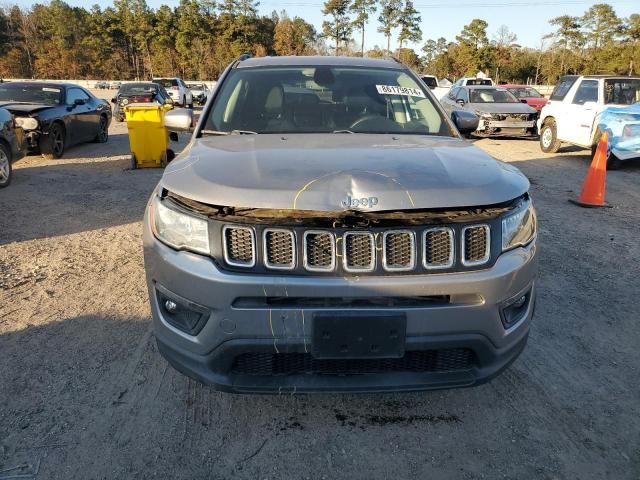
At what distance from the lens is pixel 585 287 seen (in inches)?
165

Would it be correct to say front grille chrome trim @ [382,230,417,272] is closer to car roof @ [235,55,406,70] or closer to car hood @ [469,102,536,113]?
car roof @ [235,55,406,70]

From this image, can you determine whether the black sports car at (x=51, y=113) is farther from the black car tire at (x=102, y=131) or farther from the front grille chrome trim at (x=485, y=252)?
the front grille chrome trim at (x=485, y=252)

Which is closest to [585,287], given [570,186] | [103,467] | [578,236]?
[578,236]

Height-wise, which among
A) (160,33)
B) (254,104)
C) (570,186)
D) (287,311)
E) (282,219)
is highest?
(160,33)

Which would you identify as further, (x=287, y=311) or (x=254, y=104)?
(x=254, y=104)

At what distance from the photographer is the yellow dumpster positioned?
9297 millimetres

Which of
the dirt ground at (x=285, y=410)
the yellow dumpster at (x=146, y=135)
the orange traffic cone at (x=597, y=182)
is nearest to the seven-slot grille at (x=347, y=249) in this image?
the dirt ground at (x=285, y=410)

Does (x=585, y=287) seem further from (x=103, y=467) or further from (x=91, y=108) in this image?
(x=91, y=108)

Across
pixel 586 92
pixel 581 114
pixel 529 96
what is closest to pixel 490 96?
pixel 586 92

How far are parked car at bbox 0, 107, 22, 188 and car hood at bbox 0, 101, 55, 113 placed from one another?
5.85 feet

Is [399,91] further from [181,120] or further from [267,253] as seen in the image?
[267,253]

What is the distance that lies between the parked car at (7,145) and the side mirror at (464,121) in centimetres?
661

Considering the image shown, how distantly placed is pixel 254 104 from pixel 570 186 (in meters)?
6.72

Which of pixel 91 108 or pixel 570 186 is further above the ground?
pixel 91 108
